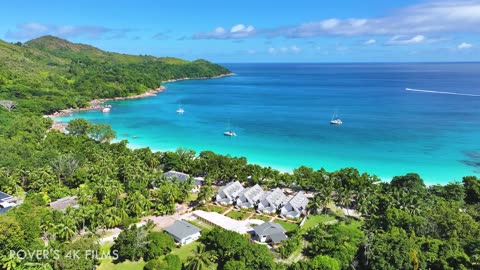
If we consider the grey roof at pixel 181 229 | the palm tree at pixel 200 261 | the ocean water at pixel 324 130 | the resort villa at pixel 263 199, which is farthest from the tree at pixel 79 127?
the palm tree at pixel 200 261

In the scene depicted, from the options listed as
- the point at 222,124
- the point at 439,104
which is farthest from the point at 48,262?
the point at 439,104

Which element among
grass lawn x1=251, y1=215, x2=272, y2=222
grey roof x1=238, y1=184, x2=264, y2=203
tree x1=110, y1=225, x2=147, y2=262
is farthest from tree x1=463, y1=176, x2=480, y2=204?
tree x1=110, y1=225, x2=147, y2=262

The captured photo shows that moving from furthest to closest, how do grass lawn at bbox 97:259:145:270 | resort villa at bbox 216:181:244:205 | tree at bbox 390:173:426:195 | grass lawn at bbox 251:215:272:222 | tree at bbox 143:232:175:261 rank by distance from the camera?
resort villa at bbox 216:181:244:205
tree at bbox 390:173:426:195
grass lawn at bbox 251:215:272:222
tree at bbox 143:232:175:261
grass lawn at bbox 97:259:145:270

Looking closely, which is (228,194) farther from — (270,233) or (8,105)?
(8,105)

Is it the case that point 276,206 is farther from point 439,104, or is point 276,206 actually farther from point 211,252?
point 439,104

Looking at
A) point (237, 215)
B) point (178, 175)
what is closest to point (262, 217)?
point (237, 215)

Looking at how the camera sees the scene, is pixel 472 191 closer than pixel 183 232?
No

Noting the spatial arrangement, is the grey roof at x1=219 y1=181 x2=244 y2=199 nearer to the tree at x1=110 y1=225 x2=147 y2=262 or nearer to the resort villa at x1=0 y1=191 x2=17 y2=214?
the tree at x1=110 y1=225 x2=147 y2=262
